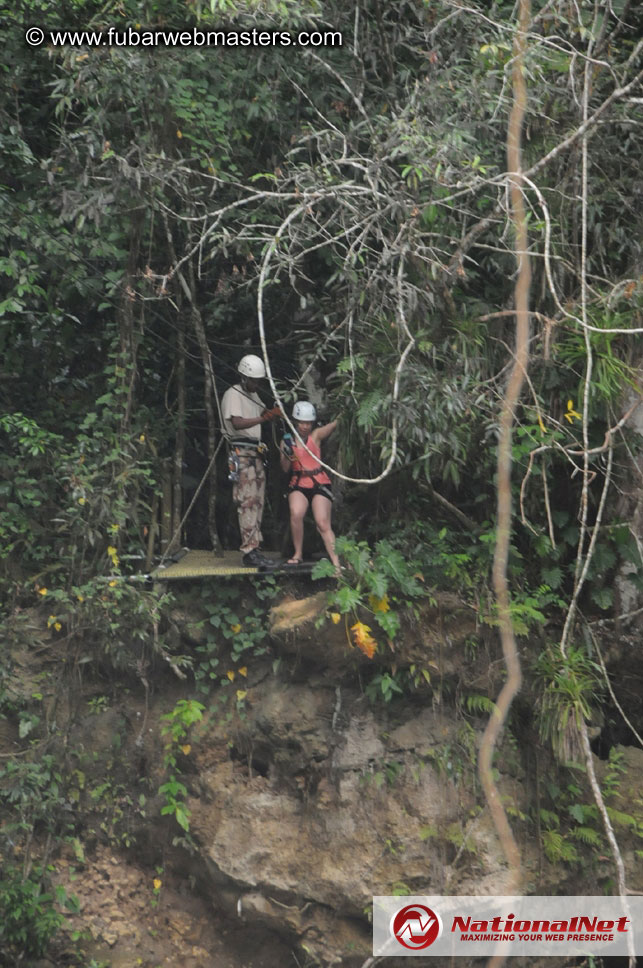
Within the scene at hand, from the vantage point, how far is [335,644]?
677 centimetres

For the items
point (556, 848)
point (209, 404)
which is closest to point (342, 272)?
point (209, 404)

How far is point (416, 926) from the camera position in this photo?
6441mm

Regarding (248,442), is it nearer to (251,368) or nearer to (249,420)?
(249,420)

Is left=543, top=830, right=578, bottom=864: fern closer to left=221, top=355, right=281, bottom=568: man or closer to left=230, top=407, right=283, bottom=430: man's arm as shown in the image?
A: left=221, top=355, right=281, bottom=568: man

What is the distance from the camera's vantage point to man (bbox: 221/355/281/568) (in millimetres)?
7098

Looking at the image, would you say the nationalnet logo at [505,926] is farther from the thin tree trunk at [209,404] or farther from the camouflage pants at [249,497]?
the thin tree trunk at [209,404]

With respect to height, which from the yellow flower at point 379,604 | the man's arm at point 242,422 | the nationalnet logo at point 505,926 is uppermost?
the man's arm at point 242,422

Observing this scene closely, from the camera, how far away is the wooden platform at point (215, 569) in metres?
7.09

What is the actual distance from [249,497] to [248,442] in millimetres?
415

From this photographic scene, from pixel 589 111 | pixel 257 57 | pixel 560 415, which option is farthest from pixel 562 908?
pixel 257 57

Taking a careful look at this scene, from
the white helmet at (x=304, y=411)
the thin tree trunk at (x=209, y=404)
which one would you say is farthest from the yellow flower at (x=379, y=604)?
the thin tree trunk at (x=209, y=404)

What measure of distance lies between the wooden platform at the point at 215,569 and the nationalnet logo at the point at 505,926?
Result: 7.80 ft

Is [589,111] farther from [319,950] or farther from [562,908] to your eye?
[319,950]

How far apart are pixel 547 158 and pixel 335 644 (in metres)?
3.57
